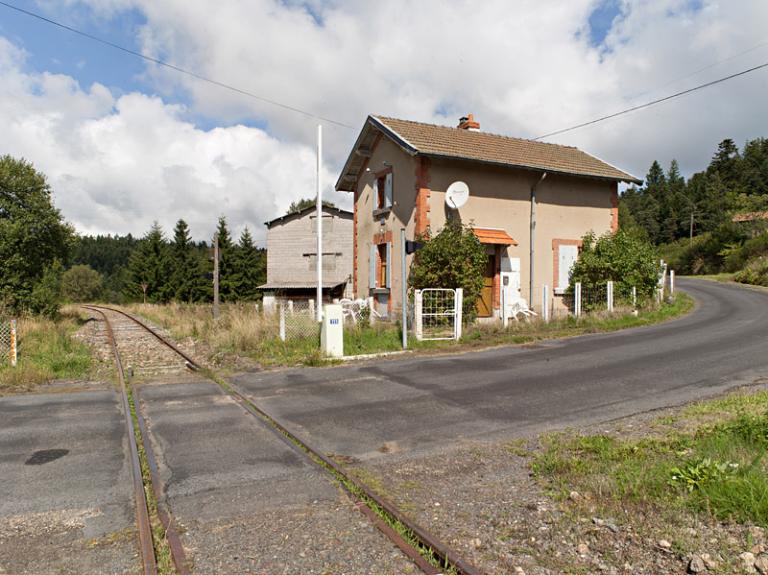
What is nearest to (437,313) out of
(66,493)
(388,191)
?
(388,191)

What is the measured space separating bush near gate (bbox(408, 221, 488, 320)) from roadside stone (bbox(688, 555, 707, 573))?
1219cm

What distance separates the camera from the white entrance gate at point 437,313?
1383 centimetres

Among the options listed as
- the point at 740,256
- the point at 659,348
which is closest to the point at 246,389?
the point at 659,348

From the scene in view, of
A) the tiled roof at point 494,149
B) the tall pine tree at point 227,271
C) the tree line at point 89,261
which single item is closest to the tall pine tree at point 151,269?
the tree line at point 89,261

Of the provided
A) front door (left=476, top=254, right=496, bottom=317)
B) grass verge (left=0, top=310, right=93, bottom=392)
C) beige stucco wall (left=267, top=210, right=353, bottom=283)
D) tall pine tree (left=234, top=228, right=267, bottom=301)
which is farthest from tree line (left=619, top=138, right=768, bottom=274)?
grass verge (left=0, top=310, right=93, bottom=392)

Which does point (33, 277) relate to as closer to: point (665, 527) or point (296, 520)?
point (296, 520)

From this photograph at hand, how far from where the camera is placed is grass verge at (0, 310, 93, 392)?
9820 millimetres

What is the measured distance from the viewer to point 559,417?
22.2 ft

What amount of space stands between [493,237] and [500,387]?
877cm

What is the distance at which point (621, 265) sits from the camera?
17.7 metres

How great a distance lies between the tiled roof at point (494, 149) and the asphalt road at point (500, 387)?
6.59 m

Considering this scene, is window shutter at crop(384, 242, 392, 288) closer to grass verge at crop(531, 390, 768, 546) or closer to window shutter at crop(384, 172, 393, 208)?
window shutter at crop(384, 172, 393, 208)

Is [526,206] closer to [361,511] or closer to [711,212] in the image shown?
[361,511]

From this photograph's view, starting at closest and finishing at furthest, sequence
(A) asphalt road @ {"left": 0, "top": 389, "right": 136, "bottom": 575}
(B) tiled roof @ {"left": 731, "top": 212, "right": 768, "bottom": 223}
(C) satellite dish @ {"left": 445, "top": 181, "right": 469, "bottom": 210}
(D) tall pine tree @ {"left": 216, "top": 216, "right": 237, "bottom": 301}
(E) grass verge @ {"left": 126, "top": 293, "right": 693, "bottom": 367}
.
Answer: (A) asphalt road @ {"left": 0, "top": 389, "right": 136, "bottom": 575} → (E) grass verge @ {"left": 126, "top": 293, "right": 693, "bottom": 367} → (C) satellite dish @ {"left": 445, "top": 181, "right": 469, "bottom": 210} → (B) tiled roof @ {"left": 731, "top": 212, "right": 768, "bottom": 223} → (D) tall pine tree @ {"left": 216, "top": 216, "right": 237, "bottom": 301}
